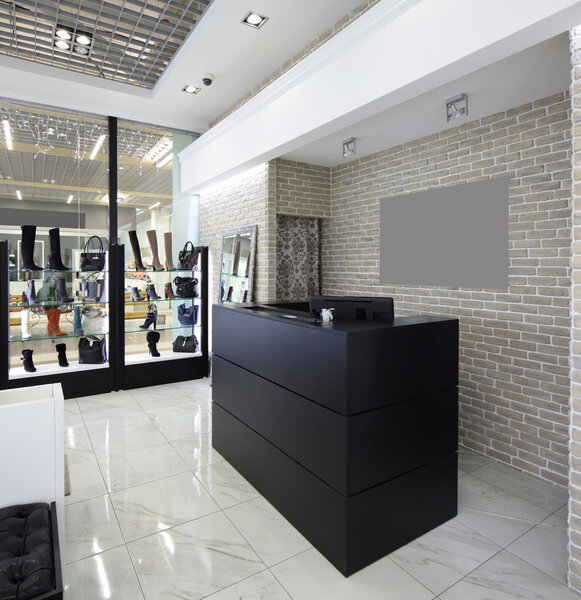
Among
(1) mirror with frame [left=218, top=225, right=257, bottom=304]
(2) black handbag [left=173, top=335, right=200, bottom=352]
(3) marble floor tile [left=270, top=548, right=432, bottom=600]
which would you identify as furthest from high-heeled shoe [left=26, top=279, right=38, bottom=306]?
(3) marble floor tile [left=270, top=548, right=432, bottom=600]

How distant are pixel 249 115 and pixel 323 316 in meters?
2.64

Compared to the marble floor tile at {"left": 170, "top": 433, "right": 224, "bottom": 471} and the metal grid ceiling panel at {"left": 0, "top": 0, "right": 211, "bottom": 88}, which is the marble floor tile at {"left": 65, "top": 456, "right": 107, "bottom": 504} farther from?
the metal grid ceiling panel at {"left": 0, "top": 0, "right": 211, "bottom": 88}

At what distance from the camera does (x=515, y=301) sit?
3.08m

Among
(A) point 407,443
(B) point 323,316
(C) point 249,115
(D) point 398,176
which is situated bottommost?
(A) point 407,443

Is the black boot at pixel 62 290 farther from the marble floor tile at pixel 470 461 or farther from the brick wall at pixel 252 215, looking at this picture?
the marble floor tile at pixel 470 461

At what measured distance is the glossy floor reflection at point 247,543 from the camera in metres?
1.92

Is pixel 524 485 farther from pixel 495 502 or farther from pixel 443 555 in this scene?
pixel 443 555

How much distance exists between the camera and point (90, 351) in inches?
189

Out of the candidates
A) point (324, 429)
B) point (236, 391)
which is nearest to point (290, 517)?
point (324, 429)

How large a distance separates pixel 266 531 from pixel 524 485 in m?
1.86

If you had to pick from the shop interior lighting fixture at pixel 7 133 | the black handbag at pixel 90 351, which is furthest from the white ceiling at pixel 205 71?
the black handbag at pixel 90 351

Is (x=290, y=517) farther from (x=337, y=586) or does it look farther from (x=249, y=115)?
(x=249, y=115)

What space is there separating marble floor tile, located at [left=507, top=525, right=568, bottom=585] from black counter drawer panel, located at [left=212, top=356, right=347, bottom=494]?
109 cm

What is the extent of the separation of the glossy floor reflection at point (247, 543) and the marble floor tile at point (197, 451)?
0.02 m
